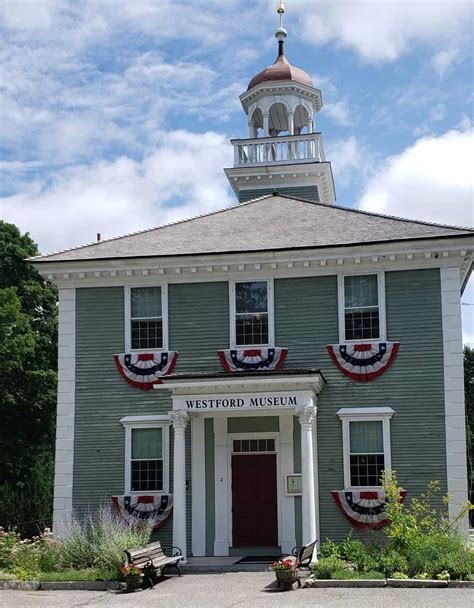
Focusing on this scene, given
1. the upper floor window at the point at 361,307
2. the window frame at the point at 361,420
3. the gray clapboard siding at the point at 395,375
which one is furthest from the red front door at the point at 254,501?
the upper floor window at the point at 361,307

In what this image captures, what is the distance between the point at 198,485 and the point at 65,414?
3.68 meters

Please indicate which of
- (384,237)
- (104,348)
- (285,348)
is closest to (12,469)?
(104,348)

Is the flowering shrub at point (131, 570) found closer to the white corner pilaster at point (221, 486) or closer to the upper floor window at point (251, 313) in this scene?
the white corner pilaster at point (221, 486)

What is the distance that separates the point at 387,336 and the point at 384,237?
2.29 metres

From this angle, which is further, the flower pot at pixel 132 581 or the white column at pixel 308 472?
the white column at pixel 308 472

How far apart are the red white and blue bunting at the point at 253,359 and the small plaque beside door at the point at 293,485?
2485mm

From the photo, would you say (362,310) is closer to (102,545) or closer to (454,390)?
(454,390)

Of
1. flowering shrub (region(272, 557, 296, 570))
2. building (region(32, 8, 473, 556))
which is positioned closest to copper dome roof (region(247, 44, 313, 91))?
building (region(32, 8, 473, 556))

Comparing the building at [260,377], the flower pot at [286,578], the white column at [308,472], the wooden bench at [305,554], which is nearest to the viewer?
the flower pot at [286,578]

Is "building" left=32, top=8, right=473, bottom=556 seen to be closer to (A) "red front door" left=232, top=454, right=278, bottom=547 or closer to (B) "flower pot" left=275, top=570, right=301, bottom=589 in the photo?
(A) "red front door" left=232, top=454, right=278, bottom=547

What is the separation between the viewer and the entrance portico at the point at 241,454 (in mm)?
19531

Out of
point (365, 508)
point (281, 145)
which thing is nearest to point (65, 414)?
point (365, 508)

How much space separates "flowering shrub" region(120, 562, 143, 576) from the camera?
53.7ft

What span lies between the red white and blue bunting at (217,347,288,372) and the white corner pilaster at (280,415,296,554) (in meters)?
1.27
